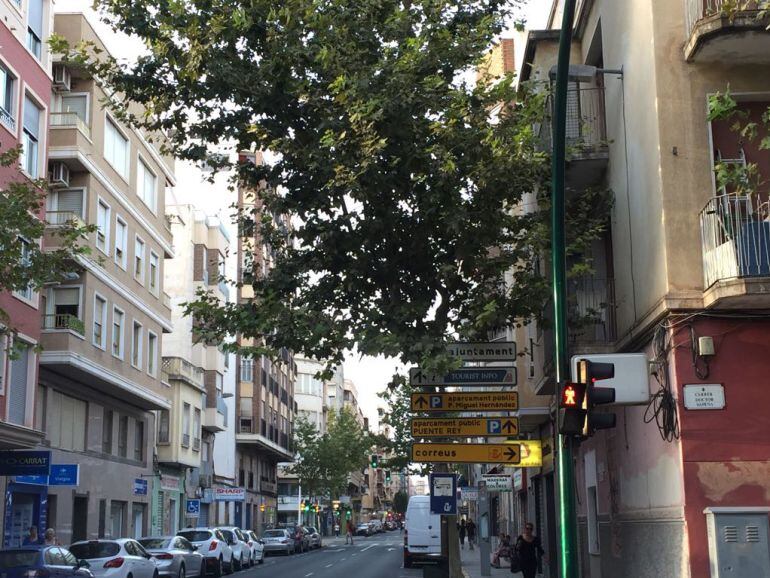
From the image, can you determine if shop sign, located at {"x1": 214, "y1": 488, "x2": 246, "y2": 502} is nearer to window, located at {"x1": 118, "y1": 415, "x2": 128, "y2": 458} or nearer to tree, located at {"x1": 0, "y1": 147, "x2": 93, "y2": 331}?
window, located at {"x1": 118, "y1": 415, "x2": 128, "y2": 458}

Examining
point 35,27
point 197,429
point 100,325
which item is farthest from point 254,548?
point 35,27

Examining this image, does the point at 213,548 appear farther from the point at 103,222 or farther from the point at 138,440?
the point at 103,222

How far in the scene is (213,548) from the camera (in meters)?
31.9

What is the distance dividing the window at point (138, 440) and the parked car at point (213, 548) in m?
7.14

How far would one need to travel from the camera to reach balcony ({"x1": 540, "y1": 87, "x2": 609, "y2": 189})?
17125 mm

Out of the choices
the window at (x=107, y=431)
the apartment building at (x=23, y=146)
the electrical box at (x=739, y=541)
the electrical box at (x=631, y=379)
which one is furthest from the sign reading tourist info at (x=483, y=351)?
the window at (x=107, y=431)

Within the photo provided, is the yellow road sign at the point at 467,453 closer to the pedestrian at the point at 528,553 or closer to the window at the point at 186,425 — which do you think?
the pedestrian at the point at 528,553

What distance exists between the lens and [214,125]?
15906 mm

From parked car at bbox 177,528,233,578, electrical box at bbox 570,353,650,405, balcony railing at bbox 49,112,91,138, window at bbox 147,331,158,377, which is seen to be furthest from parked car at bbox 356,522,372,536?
electrical box at bbox 570,353,650,405

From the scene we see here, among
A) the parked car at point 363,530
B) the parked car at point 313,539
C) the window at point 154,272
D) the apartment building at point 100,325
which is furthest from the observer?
the parked car at point 363,530

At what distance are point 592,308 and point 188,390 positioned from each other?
113 feet

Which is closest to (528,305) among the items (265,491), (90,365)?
(90,365)

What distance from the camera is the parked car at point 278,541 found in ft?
165

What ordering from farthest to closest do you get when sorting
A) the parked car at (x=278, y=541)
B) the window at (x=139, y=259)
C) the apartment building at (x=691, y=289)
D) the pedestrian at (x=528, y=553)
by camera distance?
the parked car at (x=278, y=541)
the window at (x=139, y=259)
the pedestrian at (x=528, y=553)
the apartment building at (x=691, y=289)
